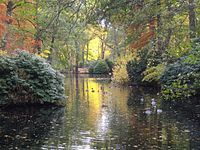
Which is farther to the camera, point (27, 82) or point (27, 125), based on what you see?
point (27, 82)

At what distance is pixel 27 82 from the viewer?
12078 mm

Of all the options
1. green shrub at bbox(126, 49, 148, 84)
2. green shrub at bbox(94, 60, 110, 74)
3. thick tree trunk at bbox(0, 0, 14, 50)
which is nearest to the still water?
thick tree trunk at bbox(0, 0, 14, 50)

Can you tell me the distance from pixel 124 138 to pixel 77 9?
2768mm

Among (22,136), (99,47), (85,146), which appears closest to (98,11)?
(85,146)

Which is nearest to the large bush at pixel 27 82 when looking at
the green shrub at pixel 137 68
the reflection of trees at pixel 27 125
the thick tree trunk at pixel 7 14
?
the reflection of trees at pixel 27 125

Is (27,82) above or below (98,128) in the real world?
above

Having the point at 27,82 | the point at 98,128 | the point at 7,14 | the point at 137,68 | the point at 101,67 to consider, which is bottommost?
the point at 98,128

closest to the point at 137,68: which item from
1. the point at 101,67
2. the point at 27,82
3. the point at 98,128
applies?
the point at 27,82

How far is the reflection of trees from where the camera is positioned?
6953 millimetres

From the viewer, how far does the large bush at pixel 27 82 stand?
11.8 meters

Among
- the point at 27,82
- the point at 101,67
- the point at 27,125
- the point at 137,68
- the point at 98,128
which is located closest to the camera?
the point at 98,128

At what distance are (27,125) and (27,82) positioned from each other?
3.40 m

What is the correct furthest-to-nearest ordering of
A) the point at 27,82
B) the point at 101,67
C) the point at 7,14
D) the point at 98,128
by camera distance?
1. the point at 101,67
2. the point at 7,14
3. the point at 27,82
4. the point at 98,128

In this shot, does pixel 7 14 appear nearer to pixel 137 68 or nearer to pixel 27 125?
pixel 137 68
